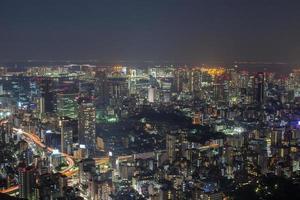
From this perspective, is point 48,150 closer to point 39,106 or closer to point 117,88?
point 39,106

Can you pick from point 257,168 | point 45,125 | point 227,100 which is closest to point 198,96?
point 227,100

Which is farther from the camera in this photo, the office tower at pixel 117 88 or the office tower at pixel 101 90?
the office tower at pixel 117 88

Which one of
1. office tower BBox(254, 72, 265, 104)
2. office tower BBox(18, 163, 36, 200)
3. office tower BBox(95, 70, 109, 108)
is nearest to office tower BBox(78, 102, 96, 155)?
office tower BBox(95, 70, 109, 108)

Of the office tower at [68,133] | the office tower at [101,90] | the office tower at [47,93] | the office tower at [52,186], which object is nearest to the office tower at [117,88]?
the office tower at [101,90]

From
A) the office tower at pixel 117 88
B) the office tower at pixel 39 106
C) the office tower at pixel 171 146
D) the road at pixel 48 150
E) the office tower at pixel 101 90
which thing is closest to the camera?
the road at pixel 48 150

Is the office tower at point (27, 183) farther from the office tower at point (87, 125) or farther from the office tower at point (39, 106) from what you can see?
the office tower at point (39, 106)

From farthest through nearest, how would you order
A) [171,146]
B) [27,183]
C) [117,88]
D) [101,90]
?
[117,88], [101,90], [171,146], [27,183]

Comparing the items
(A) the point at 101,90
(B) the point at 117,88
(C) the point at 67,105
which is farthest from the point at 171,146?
(B) the point at 117,88

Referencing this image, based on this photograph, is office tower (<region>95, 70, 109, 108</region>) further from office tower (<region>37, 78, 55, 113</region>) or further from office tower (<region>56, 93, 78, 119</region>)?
office tower (<region>37, 78, 55, 113</region>)
